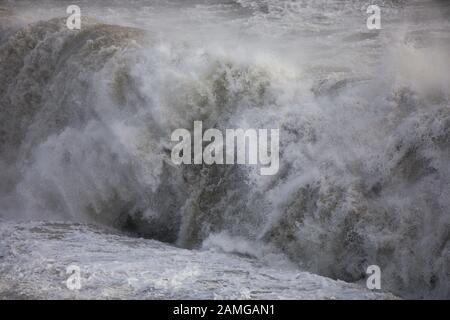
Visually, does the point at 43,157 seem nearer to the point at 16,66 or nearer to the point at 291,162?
the point at 16,66

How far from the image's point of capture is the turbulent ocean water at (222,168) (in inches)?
223

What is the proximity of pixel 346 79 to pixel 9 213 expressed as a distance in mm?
5222

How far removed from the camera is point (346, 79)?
7996 mm

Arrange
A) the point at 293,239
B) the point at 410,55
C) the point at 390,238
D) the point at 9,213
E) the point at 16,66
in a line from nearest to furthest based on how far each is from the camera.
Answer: the point at 390,238 → the point at 293,239 → the point at 410,55 → the point at 9,213 → the point at 16,66

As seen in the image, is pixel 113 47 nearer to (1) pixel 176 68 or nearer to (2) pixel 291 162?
(1) pixel 176 68

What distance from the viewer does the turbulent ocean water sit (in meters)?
5.68

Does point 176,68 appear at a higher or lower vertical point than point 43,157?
higher

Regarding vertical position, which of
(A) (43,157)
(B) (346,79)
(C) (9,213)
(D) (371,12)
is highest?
(D) (371,12)

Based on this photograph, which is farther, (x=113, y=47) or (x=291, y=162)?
(x=113, y=47)

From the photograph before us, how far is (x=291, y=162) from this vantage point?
23.8ft

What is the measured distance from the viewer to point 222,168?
7621 millimetres

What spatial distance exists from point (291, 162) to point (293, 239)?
107 centimetres
